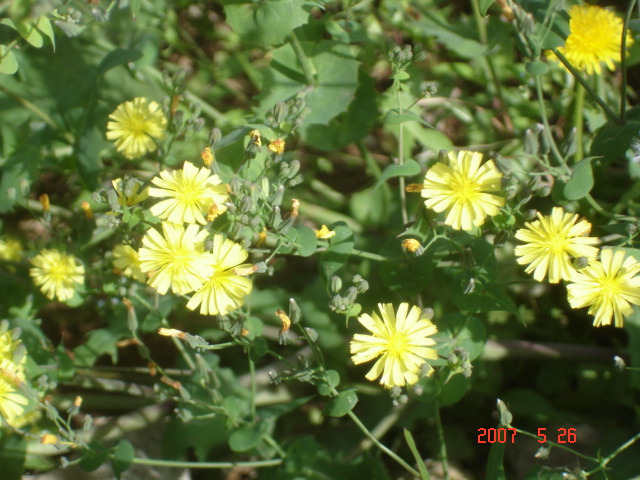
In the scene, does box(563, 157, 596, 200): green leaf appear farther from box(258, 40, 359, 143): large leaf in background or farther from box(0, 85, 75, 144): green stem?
box(0, 85, 75, 144): green stem

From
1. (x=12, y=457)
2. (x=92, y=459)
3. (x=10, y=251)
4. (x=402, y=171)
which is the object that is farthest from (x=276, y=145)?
(x=12, y=457)

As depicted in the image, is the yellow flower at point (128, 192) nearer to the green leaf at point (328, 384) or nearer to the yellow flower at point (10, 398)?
the yellow flower at point (10, 398)

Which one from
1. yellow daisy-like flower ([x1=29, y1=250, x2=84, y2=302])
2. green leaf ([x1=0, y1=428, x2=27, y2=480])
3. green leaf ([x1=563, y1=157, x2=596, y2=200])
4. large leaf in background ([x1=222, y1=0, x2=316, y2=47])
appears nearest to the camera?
green leaf ([x1=563, y1=157, x2=596, y2=200])

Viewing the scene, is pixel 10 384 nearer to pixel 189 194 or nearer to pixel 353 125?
pixel 189 194

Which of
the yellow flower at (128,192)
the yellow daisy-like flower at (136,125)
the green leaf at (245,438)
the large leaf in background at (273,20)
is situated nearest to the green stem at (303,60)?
the large leaf in background at (273,20)

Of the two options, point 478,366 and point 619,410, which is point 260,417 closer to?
point 478,366

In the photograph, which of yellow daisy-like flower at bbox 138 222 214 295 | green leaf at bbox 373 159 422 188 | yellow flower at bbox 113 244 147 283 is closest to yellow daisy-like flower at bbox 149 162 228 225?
yellow daisy-like flower at bbox 138 222 214 295

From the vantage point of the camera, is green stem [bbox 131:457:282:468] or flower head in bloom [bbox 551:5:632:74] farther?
flower head in bloom [bbox 551:5:632:74]
